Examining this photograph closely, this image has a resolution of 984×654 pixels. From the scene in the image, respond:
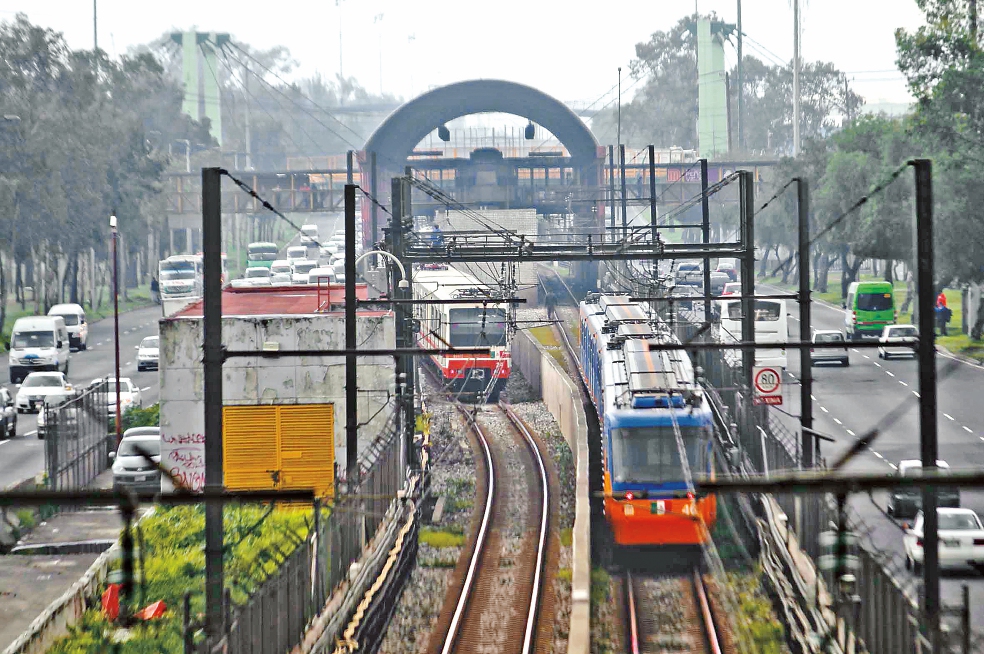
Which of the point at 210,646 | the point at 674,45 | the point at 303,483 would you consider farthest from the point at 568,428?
the point at 674,45

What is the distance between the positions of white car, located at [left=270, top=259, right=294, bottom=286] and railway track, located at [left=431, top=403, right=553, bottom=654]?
3463 centimetres

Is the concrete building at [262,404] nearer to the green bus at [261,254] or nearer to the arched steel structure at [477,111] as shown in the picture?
the arched steel structure at [477,111]

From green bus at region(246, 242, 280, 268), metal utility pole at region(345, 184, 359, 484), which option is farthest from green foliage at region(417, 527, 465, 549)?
green bus at region(246, 242, 280, 268)

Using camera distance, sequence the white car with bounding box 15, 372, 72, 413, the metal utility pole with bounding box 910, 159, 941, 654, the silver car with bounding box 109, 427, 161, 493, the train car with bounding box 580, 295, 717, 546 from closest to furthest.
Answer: the metal utility pole with bounding box 910, 159, 941, 654 → the train car with bounding box 580, 295, 717, 546 → the silver car with bounding box 109, 427, 161, 493 → the white car with bounding box 15, 372, 72, 413

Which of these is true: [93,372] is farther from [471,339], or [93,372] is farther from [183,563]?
[183,563]

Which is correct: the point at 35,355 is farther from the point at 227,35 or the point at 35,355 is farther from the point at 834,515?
the point at 227,35

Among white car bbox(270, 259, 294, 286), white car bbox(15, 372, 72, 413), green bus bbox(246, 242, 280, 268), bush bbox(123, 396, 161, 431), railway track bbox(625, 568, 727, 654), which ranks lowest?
railway track bbox(625, 568, 727, 654)

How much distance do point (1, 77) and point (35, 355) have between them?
21153 millimetres

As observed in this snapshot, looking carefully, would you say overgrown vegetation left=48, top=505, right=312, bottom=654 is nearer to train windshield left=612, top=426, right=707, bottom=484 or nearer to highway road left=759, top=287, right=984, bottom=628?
train windshield left=612, top=426, right=707, bottom=484

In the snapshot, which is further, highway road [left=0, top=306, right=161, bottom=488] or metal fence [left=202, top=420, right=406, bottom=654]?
highway road [left=0, top=306, right=161, bottom=488]

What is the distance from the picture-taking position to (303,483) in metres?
22.6

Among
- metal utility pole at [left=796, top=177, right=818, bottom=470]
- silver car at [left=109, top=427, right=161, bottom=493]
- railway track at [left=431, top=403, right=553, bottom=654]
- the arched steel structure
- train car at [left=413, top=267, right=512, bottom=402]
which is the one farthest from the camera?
the arched steel structure

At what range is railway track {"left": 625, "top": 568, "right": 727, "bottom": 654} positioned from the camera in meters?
15.6

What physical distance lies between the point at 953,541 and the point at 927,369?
8.04 meters
